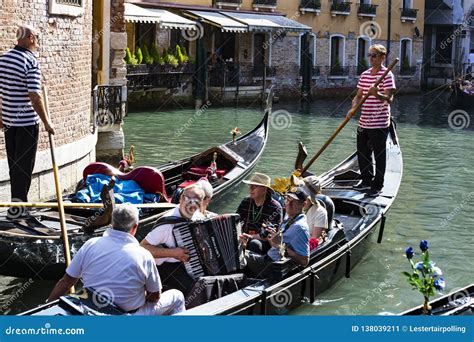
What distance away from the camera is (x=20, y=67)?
4.62m

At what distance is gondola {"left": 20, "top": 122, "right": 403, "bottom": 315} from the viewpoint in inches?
138

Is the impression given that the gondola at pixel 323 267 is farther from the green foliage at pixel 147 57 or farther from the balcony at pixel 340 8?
the balcony at pixel 340 8

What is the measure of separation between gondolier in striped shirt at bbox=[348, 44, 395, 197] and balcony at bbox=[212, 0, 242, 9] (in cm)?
1126

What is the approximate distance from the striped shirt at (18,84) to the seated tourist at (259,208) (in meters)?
1.13

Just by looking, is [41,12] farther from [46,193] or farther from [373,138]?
[373,138]

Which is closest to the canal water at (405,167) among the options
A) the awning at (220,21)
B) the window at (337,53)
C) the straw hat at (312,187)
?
the straw hat at (312,187)

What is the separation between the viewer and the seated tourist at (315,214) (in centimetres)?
452

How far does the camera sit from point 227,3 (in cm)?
1703

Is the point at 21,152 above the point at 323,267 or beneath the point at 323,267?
above

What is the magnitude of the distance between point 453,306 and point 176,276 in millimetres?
1054

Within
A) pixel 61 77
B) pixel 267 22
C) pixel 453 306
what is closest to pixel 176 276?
pixel 453 306

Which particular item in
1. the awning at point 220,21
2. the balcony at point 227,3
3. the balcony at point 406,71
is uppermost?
the balcony at point 227,3

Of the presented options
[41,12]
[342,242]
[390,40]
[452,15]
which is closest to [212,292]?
[342,242]

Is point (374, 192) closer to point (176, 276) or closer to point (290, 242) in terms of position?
point (290, 242)
